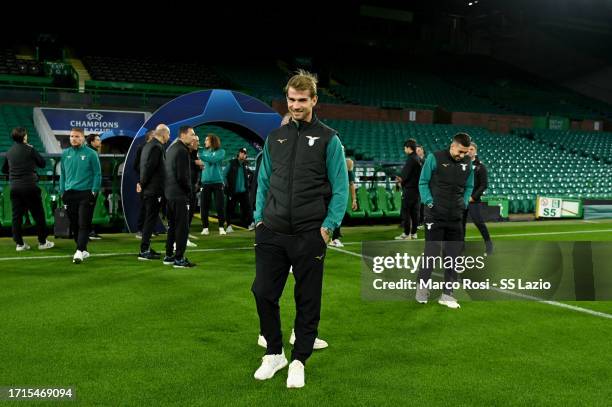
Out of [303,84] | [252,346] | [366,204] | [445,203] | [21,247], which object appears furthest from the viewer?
[366,204]

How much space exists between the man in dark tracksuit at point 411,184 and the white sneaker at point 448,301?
4.96 metres

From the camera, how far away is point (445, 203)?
6.21 m

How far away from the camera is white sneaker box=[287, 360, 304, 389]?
3.84 m

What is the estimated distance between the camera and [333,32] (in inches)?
1395

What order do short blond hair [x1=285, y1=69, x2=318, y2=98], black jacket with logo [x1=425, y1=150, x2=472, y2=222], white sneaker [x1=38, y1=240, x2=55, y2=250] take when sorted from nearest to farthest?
short blond hair [x1=285, y1=69, x2=318, y2=98], black jacket with logo [x1=425, y1=150, x2=472, y2=222], white sneaker [x1=38, y1=240, x2=55, y2=250]

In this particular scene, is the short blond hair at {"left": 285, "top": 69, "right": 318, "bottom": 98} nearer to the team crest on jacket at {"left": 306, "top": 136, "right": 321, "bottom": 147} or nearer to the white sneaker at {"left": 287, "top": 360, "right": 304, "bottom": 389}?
the team crest on jacket at {"left": 306, "top": 136, "right": 321, "bottom": 147}

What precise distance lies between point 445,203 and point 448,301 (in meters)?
1.09

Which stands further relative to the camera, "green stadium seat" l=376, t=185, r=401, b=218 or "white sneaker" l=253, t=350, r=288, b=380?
"green stadium seat" l=376, t=185, r=401, b=218

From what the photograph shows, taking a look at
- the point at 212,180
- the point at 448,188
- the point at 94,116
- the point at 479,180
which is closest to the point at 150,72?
the point at 94,116

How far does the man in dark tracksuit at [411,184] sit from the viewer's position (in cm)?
1102

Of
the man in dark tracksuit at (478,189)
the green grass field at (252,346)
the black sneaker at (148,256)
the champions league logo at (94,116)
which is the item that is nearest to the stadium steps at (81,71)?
the champions league logo at (94,116)

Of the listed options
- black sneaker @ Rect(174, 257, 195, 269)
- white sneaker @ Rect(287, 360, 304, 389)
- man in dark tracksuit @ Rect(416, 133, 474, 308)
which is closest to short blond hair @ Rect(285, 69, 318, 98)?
white sneaker @ Rect(287, 360, 304, 389)

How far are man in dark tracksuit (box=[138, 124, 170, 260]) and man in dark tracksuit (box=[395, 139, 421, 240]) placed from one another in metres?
4.71

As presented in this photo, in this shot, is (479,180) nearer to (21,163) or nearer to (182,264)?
(182,264)
